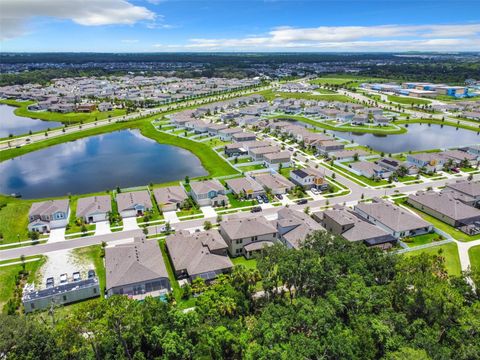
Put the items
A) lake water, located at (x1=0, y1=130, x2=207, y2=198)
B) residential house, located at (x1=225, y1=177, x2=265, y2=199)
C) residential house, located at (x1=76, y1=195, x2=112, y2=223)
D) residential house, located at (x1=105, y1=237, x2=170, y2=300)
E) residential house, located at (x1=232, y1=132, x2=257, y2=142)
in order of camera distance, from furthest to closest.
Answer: residential house, located at (x1=232, y1=132, x2=257, y2=142)
lake water, located at (x1=0, y1=130, x2=207, y2=198)
residential house, located at (x1=225, y1=177, x2=265, y2=199)
residential house, located at (x1=76, y1=195, x2=112, y2=223)
residential house, located at (x1=105, y1=237, x2=170, y2=300)

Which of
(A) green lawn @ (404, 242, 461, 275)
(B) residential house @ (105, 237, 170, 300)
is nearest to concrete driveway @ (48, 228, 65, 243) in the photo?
(B) residential house @ (105, 237, 170, 300)

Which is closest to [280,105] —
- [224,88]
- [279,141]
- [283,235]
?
[279,141]

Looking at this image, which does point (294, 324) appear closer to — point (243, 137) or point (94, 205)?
point (94, 205)

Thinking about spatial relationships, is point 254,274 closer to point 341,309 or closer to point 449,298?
point 341,309

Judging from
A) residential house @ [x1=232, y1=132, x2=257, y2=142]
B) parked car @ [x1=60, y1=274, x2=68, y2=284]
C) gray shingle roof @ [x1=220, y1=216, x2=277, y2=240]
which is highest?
residential house @ [x1=232, y1=132, x2=257, y2=142]

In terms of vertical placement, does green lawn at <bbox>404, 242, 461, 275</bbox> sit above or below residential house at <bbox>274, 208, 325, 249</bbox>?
below

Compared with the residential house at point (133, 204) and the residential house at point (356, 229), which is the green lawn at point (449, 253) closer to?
the residential house at point (356, 229)

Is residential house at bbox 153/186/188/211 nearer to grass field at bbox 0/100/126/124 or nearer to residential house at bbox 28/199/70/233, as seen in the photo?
residential house at bbox 28/199/70/233
